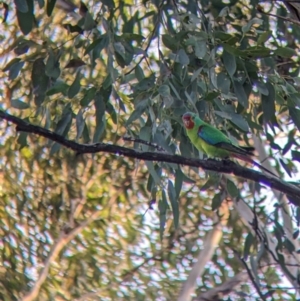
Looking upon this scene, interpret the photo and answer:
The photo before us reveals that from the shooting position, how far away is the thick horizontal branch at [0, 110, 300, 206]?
175 cm

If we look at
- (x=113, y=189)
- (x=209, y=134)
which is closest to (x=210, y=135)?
(x=209, y=134)

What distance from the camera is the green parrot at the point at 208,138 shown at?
2257 mm

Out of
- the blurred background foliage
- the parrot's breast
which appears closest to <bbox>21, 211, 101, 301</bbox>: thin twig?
the blurred background foliage

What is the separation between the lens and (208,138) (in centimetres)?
233

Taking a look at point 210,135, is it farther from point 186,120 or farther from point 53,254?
point 53,254

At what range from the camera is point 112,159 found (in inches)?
169

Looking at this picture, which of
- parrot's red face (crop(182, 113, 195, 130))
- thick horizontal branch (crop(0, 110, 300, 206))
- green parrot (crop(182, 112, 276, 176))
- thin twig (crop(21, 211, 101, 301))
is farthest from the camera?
thin twig (crop(21, 211, 101, 301))

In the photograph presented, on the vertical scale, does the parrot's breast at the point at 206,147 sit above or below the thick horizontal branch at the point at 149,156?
above

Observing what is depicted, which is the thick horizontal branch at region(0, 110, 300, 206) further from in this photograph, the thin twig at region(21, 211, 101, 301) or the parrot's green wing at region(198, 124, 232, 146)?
the thin twig at region(21, 211, 101, 301)

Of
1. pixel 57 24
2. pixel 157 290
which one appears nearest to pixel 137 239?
pixel 157 290

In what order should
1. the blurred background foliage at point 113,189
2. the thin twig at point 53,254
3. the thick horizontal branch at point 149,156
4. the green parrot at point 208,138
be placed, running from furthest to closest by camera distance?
the thin twig at point 53,254 → the blurred background foliage at point 113,189 → the green parrot at point 208,138 → the thick horizontal branch at point 149,156

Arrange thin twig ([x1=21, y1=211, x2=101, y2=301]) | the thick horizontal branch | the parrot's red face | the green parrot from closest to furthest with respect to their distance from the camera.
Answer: the thick horizontal branch
the green parrot
the parrot's red face
thin twig ([x1=21, y1=211, x2=101, y2=301])

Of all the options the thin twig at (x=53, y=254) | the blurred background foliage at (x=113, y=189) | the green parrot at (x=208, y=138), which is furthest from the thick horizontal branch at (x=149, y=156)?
the thin twig at (x=53, y=254)

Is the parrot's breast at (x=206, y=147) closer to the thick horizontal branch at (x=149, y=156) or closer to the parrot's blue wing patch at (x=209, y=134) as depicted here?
the parrot's blue wing patch at (x=209, y=134)
